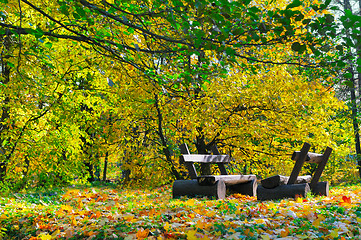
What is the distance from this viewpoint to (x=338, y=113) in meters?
14.3

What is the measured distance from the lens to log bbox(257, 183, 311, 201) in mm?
6426

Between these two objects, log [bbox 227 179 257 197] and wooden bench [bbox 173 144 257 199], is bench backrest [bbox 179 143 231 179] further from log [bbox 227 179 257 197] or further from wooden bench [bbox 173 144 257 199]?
log [bbox 227 179 257 197]

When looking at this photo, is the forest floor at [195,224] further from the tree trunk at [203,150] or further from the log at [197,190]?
the tree trunk at [203,150]

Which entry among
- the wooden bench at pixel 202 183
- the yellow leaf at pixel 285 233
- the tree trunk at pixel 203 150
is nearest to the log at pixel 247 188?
the wooden bench at pixel 202 183

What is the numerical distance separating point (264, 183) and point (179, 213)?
3.02 meters

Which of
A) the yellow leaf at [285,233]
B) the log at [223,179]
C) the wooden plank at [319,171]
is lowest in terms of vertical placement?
the yellow leaf at [285,233]

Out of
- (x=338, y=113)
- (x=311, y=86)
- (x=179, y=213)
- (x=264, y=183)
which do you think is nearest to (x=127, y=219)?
(x=179, y=213)

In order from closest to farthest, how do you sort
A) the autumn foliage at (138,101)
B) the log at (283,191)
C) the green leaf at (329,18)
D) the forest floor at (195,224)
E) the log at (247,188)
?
the green leaf at (329,18) < the forest floor at (195,224) < the autumn foliage at (138,101) < the log at (283,191) < the log at (247,188)

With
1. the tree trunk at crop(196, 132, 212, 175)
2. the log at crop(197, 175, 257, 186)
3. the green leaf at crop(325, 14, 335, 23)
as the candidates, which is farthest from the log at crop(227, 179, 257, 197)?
the green leaf at crop(325, 14, 335, 23)

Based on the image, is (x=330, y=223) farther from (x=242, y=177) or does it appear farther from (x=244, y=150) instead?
(x=244, y=150)

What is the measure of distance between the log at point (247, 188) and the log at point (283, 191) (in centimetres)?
96

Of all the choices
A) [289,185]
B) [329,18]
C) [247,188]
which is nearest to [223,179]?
[247,188]

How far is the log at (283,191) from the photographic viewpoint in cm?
643

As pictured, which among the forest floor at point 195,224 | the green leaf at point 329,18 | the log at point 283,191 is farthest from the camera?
the log at point 283,191
